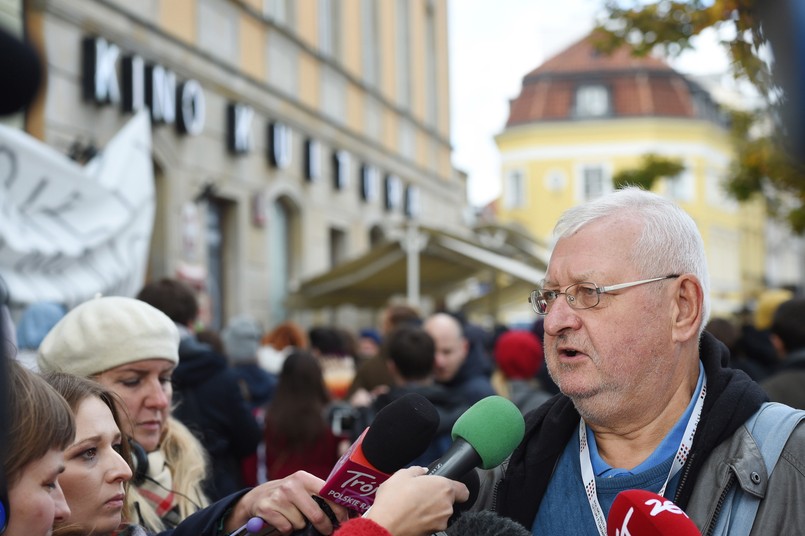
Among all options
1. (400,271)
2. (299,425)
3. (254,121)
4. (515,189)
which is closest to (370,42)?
(254,121)

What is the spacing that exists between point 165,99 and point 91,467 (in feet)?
35.5

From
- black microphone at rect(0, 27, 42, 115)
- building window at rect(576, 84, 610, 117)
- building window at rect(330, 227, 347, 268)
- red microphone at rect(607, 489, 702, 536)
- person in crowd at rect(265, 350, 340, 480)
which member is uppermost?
building window at rect(576, 84, 610, 117)

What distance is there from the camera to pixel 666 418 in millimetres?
2457

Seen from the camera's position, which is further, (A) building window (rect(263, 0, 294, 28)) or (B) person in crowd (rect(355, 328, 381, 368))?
(A) building window (rect(263, 0, 294, 28))

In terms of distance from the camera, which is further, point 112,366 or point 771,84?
point 112,366

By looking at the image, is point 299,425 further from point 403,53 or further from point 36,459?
point 403,53

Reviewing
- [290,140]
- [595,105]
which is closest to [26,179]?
[290,140]

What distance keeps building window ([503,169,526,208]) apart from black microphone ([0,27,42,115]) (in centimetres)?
5119

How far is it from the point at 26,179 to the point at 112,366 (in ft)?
12.7

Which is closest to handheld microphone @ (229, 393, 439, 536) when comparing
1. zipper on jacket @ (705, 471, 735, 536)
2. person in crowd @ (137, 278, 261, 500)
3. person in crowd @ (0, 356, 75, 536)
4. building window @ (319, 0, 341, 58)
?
person in crowd @ (0, 356, 75, 536)

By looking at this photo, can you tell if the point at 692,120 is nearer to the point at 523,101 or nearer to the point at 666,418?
the point at 523,101

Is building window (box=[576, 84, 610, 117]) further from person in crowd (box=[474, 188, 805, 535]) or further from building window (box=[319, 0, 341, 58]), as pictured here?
person in crowd (box=[474, 188, 805, 535])

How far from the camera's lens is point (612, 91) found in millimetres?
52594

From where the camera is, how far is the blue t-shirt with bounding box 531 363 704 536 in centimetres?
238
